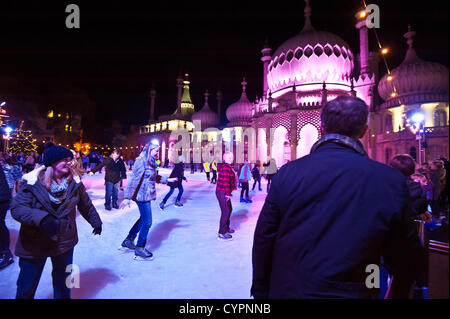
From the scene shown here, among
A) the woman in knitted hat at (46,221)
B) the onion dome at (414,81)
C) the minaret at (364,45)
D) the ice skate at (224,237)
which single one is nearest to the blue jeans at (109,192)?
the ice skate at (224,237)

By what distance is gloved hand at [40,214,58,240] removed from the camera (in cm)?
200

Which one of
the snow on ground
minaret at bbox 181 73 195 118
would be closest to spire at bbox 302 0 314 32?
the snow on ground

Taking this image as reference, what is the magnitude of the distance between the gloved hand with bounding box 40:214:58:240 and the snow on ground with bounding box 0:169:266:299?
1192 mm

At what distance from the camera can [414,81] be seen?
20.1 metres

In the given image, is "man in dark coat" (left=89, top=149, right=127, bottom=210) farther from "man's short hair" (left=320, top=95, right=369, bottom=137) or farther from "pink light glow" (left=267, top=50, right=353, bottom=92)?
"pink light glow" (left=267, top=50, right=353, bottom=92)

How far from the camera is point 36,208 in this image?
2115mm

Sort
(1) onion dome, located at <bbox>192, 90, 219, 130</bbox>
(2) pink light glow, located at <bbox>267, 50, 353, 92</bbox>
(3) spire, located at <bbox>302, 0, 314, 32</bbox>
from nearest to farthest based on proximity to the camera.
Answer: (2) pink light glow, located at <bbox>267, 50, 353, 92</bbox>
(3) spire, located at <bbox>302, 0, 314, 32</bbox>
(1) onion dome, located at <bbox>192, 90, 219, 130</bbox>

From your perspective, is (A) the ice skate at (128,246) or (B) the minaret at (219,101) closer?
(A) the ice skate at (128,246)

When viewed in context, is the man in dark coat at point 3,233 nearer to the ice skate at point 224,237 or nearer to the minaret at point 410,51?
the ice skate at point 224,237

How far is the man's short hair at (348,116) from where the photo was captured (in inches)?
56.2

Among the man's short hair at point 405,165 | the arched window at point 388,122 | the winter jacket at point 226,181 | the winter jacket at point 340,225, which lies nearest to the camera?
the winter jacket at point 340,225

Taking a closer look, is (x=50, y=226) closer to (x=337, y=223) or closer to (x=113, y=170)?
(x=337, y=223)

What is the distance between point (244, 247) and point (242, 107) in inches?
1214

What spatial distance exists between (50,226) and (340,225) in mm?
2390
